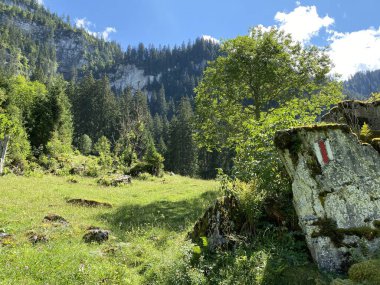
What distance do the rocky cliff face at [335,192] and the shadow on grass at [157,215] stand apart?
672 centimetres

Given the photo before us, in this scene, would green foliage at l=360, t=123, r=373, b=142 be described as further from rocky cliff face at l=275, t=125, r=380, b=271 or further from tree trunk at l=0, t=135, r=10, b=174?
tree trunk at l=0, t=135, r=10, b=174

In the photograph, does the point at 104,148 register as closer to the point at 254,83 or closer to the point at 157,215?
the point at 254,83

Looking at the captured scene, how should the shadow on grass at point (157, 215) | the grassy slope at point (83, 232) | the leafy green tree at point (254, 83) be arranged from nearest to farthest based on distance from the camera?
the grassy slope at point (83, 232) < the shadow on grass at point (157, 215) < the leafy green tree at point (254, 83)

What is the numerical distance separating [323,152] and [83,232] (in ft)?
30.3

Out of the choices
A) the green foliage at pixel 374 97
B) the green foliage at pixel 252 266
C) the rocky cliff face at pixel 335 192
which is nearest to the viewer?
the green foliage at pixel 252 266

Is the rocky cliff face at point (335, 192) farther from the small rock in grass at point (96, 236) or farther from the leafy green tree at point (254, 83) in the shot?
the leafy green tree at point (254, 83)

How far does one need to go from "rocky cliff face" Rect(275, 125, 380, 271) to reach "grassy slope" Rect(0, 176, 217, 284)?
12.3 ft

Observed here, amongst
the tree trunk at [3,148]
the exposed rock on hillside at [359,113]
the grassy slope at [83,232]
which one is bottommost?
the grassy slope at [83,232]

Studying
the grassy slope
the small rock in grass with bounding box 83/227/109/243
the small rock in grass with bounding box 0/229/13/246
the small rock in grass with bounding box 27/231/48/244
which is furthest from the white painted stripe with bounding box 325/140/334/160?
the small rock in grass with bounding box 0/229/13/246

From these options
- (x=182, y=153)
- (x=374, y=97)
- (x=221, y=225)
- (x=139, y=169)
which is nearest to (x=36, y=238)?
(x=221, y=225)

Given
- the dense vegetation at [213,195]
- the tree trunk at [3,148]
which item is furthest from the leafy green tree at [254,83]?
the tree trunk at [3,148]

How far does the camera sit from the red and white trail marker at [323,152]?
8477 mm

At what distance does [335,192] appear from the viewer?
829cm

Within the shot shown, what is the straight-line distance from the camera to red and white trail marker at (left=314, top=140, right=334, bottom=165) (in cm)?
848
